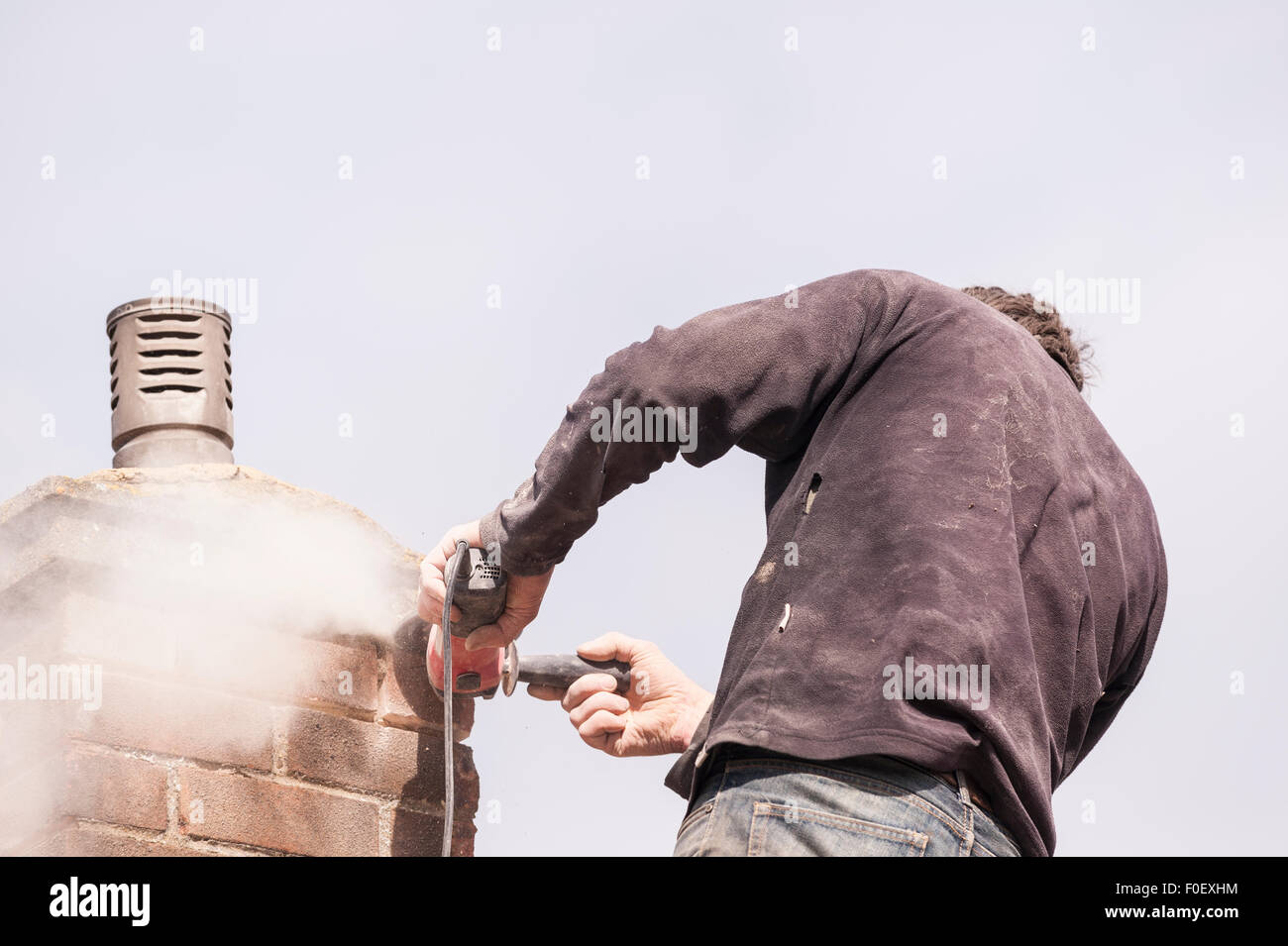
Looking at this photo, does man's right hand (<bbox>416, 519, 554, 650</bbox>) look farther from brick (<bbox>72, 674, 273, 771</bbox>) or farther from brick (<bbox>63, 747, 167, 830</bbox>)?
brick (<bbox>63, 747, 167, 830</bbox>)

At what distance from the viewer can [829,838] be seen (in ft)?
5.69

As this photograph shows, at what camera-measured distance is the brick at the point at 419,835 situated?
2879mm

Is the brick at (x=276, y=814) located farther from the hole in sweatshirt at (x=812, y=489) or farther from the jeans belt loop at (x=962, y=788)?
the jeans belt loop at (x=962, y=788)

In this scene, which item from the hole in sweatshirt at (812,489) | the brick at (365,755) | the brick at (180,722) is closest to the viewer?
Answer: the hole in sweatshirt at (812,489)

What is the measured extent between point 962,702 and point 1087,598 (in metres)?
0.36

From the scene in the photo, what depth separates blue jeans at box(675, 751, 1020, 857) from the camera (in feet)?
5.69

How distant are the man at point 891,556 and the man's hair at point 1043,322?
27cm

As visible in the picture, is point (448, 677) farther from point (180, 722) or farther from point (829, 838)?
point (829, 838)

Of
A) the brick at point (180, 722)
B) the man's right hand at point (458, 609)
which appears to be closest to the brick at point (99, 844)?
the brick at point (180, 722)

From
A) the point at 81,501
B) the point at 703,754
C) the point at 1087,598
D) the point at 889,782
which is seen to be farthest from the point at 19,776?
the point at 1087,598

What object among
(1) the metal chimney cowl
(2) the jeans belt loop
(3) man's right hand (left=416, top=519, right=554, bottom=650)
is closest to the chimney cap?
(1) the metal chimney cowl

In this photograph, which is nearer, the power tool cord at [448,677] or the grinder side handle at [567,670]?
the power tool cord at [448,677]

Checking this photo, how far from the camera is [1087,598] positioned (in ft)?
6.59

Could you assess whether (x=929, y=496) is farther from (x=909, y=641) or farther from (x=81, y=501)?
(x=81, y=501)
